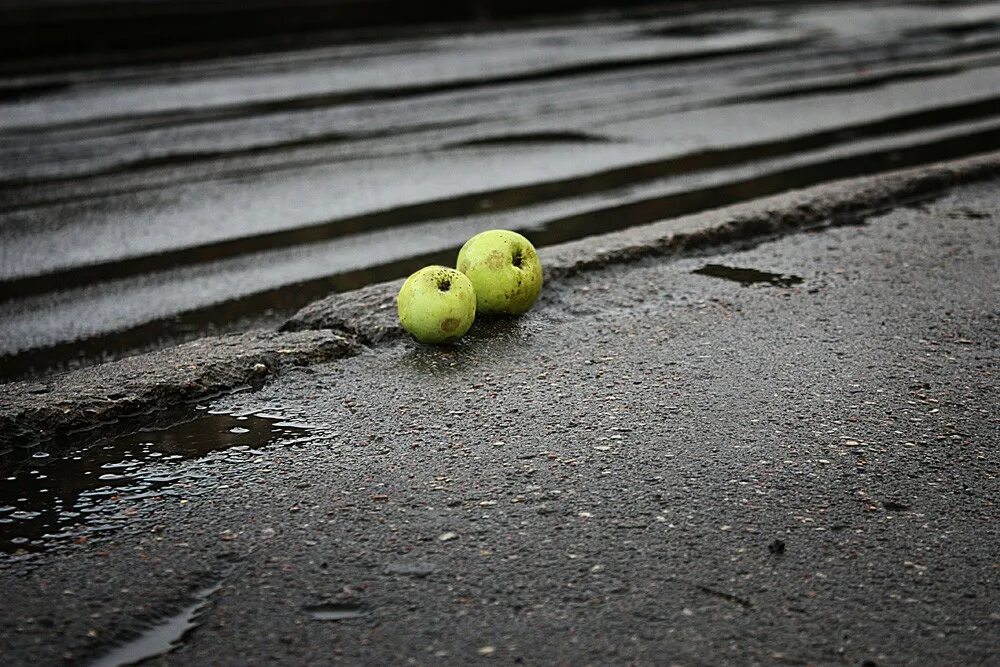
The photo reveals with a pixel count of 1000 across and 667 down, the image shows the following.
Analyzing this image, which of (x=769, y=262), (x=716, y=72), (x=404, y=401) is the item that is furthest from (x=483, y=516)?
(x=716, y=72)

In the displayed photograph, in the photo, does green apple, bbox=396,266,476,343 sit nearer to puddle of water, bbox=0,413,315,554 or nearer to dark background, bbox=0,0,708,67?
puddle of water, bbox=0,413,315,554

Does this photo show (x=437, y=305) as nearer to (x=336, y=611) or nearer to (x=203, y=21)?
(x=336, y=611)

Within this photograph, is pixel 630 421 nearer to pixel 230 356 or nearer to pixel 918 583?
pixel 918 583

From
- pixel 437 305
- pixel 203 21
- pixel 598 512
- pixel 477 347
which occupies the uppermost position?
pixel 203 21

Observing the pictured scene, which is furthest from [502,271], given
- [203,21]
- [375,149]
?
[203,21]

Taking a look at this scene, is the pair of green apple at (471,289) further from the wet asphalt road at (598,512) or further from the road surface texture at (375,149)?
the road surface texture at (375,149)

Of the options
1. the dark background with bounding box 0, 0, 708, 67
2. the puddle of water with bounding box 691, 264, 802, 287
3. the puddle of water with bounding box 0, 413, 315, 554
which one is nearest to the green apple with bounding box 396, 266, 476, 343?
the puddle of water with bounding box 0, 413, 315, 554
